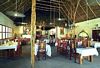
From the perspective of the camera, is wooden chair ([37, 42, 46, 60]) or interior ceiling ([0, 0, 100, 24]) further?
interior ceiling ([0, 0, 100, 24])

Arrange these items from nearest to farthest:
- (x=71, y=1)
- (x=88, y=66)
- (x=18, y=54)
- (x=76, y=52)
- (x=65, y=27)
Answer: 1. (x=88, y=66)
2. (x=76, y=52)
3. (x=18, y=54)
4. (x=71, y=1)
5. (x=65, y=27)

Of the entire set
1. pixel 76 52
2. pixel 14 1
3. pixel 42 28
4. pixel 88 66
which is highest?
pixel 14 1

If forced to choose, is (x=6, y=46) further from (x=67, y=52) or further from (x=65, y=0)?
(x=65, y=0)

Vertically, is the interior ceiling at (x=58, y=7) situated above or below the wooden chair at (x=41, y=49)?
above

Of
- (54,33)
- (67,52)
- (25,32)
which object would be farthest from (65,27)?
(67,52)

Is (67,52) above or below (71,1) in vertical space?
below

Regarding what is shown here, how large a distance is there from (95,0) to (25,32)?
11.0 meters

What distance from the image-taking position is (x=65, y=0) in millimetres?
13789

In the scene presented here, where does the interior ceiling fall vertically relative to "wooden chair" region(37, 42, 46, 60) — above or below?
above

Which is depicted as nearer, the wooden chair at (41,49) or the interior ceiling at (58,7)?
the wooden chair at (41,49)

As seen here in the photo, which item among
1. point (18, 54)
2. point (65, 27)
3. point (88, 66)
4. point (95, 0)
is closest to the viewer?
point (88, 66)

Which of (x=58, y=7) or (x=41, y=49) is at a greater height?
(x=58, y=7)

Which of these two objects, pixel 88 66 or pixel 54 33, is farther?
pixel 54 33

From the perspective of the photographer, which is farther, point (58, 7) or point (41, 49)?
point (58, 7)
